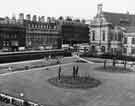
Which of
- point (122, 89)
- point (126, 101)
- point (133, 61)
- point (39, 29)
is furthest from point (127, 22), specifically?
point (126, 101)

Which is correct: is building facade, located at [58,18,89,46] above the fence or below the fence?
above

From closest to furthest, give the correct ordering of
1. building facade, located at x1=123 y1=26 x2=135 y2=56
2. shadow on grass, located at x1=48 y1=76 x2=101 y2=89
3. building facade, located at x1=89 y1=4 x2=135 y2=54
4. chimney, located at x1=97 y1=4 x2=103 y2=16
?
1. shadow on grass, located at x1=48 y1=76 x2=101 y2=89
2. building facade, located at x1=123 y1=26 x2=135 y2=56
3. building facade, located at x1=89 y1=4 x2=135 y2=54
4. chimney, located at x1=97 y1=4 x2=103 y2=16

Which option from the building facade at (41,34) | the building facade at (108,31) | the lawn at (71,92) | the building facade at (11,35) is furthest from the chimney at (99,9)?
the lawn at (71,92)

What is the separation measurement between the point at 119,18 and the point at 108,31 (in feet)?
26.7

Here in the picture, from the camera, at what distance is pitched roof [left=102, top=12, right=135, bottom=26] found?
74312 mm

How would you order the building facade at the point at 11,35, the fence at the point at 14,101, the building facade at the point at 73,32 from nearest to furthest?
the fence at the point at 14,101, the building facade at the point at 11,35, the building facade at the point at 73,32

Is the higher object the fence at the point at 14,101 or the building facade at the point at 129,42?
the building facade at the point at 129,42

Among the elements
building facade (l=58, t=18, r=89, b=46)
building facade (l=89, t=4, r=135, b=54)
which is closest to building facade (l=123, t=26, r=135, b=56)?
building facade (l=89, t=4, r=135, b=54)

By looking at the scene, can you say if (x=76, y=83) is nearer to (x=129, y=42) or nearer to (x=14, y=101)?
(x=14, y=101)

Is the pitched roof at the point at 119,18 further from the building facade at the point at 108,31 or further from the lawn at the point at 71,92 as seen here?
the lawn at the point at 71,92

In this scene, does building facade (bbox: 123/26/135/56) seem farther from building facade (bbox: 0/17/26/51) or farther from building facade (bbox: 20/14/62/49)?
building facade (bbox: 0/17/26/51)

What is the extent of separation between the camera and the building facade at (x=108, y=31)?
72250 mm

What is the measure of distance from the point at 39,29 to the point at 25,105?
61.2 metres

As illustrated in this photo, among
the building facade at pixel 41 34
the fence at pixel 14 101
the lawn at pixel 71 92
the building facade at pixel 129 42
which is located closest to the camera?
the fence at pixel 14 101
